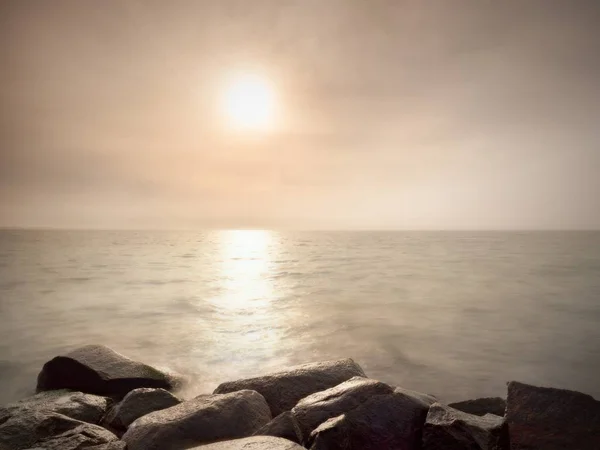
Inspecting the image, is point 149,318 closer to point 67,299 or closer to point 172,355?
point 172,355

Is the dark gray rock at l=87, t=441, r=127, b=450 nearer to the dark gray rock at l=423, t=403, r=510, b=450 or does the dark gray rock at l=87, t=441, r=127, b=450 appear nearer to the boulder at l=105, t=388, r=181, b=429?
the boulder at l=105, t=388, r=181, b=429

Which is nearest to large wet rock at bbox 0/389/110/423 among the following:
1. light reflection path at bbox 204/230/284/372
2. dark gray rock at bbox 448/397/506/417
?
light reflection path at bbox 204/230/284/372

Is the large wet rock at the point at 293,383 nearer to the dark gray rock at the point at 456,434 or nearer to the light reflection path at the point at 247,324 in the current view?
the dark gray rock at the point at 456,434

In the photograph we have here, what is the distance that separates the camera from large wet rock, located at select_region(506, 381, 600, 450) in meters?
4.30

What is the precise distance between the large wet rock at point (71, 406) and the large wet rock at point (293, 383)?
75.4 inches

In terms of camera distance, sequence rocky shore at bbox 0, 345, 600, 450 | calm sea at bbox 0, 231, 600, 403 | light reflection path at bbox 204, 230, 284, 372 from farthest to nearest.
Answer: light reflection path at bbox 204, 230, 284, 372, calm sea at bbox 0, 231, 600, 403, rocky shore at bbox 0, 345, 600, 450

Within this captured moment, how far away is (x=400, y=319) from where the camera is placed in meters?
16.9

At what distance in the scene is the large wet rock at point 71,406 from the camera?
5.44 metres

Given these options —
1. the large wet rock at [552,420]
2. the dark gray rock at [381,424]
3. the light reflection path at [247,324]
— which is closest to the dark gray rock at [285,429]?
the dark gray rock at [381,424]

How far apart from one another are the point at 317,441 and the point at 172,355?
9.03m

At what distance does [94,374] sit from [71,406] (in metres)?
1.18

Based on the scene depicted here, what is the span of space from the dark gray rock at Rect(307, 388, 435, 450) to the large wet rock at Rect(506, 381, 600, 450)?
3.70 feet

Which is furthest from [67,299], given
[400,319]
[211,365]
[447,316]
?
[447,316]

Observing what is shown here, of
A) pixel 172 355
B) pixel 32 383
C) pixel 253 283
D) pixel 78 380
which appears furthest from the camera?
pixel 253 283
